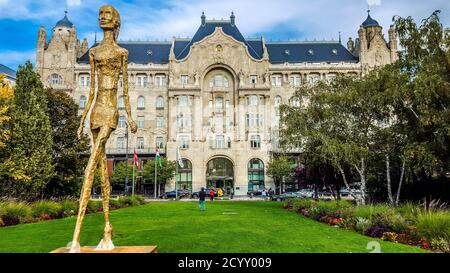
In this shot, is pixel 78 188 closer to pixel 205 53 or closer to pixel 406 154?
pixel 406 154

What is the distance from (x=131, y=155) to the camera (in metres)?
67.1

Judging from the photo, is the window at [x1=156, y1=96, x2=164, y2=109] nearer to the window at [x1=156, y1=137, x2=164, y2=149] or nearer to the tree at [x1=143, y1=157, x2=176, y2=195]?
the window at [x1=156, y1=137, x2=164, y2=149]

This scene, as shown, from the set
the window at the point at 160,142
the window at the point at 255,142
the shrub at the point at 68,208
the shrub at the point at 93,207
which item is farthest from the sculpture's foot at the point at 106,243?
the window at the point at 160,142

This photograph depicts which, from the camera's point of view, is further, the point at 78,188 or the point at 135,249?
the point at 78,188

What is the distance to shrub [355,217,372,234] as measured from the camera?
16.0m

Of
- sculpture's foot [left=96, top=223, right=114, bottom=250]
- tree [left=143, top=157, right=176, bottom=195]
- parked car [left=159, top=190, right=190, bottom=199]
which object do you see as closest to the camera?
sculpture's foot [left=96, top=223, right=114, bottom=250]

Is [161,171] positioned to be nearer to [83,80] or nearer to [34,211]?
[83,80]

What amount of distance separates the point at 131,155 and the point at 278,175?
26.7 metres

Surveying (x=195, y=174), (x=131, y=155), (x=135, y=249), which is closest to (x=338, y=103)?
(x=135, y=249)

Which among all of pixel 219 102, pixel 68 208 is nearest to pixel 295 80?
pixel 219 102

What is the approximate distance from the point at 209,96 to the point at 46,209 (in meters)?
49.2

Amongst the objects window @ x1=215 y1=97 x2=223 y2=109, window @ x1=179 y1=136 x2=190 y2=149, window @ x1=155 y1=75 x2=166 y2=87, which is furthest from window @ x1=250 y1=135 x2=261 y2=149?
window @ x1=155 y1=75 x2=166 y2=87

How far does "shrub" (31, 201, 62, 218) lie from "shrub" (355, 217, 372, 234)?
16.9m
